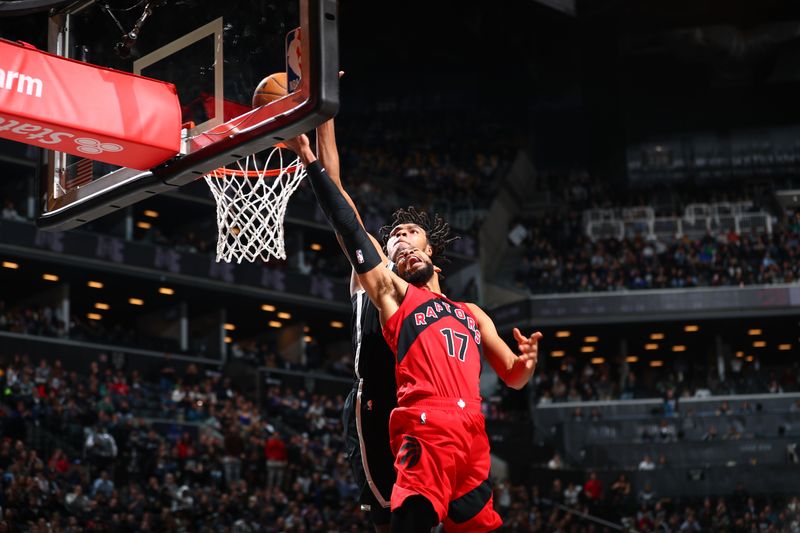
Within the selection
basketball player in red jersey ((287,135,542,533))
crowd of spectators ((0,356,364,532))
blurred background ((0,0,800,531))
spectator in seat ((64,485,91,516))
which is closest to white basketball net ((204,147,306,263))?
basketball player in red jersey ((287,135,542,533))

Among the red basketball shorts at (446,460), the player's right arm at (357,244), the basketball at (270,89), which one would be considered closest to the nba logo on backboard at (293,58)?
the basketball at (270,89)

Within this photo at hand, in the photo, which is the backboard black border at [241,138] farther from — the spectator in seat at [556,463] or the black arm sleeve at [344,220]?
the spectator in seat at [556,463]

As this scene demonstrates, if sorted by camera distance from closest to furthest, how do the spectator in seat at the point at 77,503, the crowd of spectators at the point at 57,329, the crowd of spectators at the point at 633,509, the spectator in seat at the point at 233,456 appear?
the spectator in seat at the point at 77,503 → the spectator in seat at the point at 233,456 → the crowd of spectators at the point at 633,509 → the crowd of spectators at the point at 57,329

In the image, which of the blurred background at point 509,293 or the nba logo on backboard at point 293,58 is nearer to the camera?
the nba logo on backboard at point 293,58

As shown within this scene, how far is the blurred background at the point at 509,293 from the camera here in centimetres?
2158

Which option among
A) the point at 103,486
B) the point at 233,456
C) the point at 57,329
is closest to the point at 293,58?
the point at 103,486

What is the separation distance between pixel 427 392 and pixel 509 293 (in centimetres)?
3109

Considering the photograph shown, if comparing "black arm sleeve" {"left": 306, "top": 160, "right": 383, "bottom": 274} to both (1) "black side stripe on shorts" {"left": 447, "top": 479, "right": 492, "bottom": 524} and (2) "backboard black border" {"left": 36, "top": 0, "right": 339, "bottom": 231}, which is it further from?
(1) "black side stripe on shorts" {"left": 447, "top": 479, "right": 492, "bottom": 524}

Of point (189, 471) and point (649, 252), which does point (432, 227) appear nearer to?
point (189, 471)

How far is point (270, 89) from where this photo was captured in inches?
233

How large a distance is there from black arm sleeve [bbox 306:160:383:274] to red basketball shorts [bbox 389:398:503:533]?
745 mm

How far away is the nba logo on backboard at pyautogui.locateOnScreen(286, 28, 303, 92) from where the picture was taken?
569 centimetres

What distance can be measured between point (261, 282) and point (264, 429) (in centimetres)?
934

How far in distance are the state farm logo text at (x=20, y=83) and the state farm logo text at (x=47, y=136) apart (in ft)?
0.53
